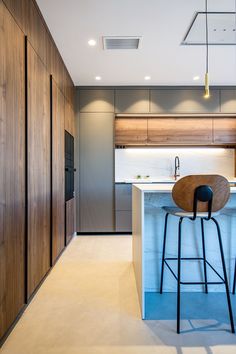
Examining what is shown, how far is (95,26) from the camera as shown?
8.59 ft

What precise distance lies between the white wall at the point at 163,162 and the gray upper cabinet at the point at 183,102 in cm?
82

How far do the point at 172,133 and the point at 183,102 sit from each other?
1.97ft

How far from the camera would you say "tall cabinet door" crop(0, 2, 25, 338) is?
160 centimetres

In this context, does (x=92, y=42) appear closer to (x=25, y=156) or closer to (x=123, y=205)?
(x=25, y=156)

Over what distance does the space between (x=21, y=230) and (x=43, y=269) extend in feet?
2.60

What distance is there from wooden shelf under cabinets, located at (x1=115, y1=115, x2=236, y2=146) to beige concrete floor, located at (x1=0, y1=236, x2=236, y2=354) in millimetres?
2601

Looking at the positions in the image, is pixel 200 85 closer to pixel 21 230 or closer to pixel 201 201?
pixel 201 201

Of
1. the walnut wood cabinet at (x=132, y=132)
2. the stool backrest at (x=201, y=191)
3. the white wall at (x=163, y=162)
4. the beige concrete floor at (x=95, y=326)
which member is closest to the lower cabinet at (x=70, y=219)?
the beige concrete floor at (x=95, y=326)

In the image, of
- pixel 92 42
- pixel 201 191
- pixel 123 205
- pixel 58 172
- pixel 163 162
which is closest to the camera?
pixel 201 191

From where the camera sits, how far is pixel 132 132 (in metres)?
4.57

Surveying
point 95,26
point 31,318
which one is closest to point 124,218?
point 31,318

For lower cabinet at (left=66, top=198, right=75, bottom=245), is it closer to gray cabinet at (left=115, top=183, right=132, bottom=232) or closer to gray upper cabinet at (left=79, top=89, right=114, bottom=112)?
gray cabinet at (left=115, top=183, right=132, bottom=232)

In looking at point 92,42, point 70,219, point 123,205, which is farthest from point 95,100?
point 70,219

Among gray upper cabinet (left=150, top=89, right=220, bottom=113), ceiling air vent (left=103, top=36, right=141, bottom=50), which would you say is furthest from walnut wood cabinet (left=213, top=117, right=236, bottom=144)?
ceiling air vent (left=103, top=36, right=141, bottom=50)
